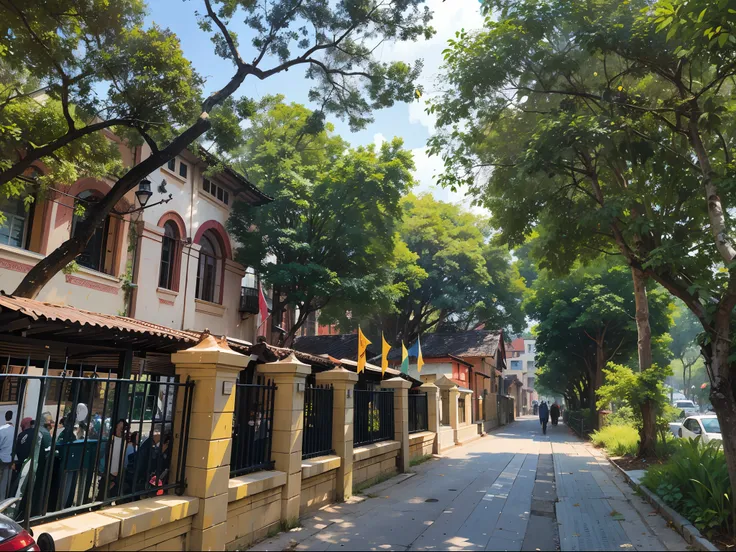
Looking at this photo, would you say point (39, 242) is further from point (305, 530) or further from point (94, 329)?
point (305, 530)

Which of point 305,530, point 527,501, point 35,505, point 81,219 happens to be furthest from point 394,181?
point 35,505

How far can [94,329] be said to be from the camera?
6969mm

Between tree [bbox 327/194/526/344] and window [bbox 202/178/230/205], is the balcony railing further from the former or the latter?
tree [bbox 327/194/526/344]

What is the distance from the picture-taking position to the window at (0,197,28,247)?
Answer: 37.7 feet

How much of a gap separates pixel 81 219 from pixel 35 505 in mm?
10268

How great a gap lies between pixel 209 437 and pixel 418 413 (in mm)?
10430

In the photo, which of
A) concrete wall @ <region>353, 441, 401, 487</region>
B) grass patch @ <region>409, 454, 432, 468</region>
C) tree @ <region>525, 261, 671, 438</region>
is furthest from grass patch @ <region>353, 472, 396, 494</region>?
tree @ <region>525, 261, 671, 438</region>

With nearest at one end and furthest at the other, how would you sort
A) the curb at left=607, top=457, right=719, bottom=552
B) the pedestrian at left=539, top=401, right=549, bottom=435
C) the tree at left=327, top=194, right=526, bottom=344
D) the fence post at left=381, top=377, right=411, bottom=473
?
the curb at left=607, top=457, right=719, bottom=552, the fence post at left=381, top=377, right=411, bottom=473, the pedestrian at left=539, top=401, right=549, bottom=435, the tree at left=327, top=194, right=526, bottom=344

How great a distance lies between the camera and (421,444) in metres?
14.2

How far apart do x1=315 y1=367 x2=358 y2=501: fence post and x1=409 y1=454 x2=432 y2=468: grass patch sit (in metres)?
4.56

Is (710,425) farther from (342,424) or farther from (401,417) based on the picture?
(342,424)

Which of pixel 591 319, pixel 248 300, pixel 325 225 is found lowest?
pixel 248 300

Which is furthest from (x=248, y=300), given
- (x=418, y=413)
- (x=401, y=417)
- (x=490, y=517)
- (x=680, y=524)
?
(x=680, y=524)

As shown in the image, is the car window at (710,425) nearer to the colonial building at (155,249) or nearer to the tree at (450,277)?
the tree at (450,277)
